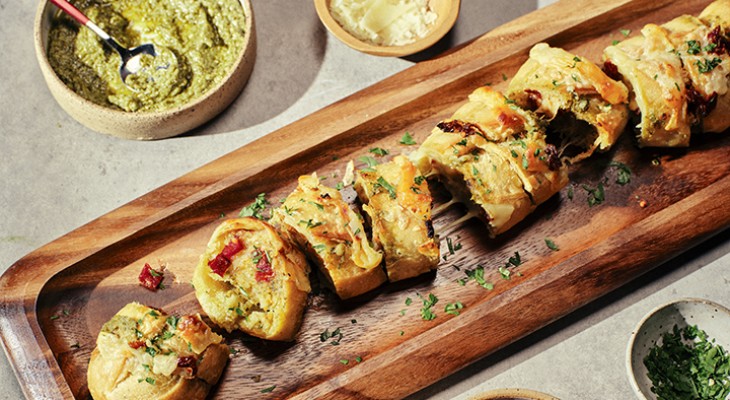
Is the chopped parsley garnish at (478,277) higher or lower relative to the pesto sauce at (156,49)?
lower

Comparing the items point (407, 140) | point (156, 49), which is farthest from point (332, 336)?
point (156, 49)

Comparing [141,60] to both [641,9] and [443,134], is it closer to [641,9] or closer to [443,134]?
[443,134]

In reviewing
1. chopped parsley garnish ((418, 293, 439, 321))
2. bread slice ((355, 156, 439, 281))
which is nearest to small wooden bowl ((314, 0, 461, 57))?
bread slice ((355, 156, 439, 281))

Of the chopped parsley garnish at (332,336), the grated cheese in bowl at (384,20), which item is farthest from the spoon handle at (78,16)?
the chopped parsley garnish at (332,336)

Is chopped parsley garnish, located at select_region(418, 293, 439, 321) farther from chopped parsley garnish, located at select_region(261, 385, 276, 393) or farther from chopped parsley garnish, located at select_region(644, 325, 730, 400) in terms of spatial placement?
chopped parsley garnish, located at select_region(644, 325, 730, 400)

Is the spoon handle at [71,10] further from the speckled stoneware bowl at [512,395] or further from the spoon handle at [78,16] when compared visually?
the speckled stoneware bowl at [512,395]
